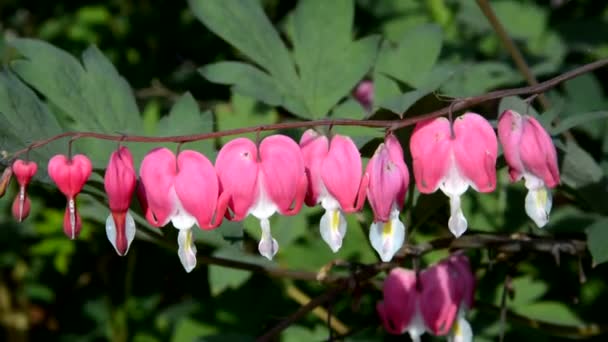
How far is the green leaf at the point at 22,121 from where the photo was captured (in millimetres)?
1419

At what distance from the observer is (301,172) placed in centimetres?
136

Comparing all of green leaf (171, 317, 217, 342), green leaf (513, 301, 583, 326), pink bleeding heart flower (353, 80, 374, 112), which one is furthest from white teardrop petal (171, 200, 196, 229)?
pink bleeding heart flower (353, 80, 374, 112)

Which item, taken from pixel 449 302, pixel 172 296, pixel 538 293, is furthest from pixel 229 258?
pixel 172 296

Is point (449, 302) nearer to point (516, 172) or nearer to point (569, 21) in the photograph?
point (516, 172)

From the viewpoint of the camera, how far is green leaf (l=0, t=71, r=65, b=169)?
1.42 m

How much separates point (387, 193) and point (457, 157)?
0.11m

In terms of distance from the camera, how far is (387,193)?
1309mm

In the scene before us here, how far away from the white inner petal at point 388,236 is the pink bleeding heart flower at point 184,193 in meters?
0.21

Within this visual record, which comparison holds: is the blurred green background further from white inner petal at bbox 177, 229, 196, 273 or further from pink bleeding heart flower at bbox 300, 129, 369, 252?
white inner petal at bbox 177, 229, 196, 273

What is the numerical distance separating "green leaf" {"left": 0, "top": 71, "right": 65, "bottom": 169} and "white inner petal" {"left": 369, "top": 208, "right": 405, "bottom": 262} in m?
0.48

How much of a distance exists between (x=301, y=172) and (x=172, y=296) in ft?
5.26

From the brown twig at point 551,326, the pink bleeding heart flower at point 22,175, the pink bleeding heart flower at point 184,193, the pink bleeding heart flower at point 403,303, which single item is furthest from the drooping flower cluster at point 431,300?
the pink bleeding heart flower at point 22,175

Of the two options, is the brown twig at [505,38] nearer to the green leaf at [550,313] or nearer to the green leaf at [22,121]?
the green leaf at [550,313]

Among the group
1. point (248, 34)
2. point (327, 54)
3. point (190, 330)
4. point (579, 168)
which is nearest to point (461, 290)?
point (579, 168)
